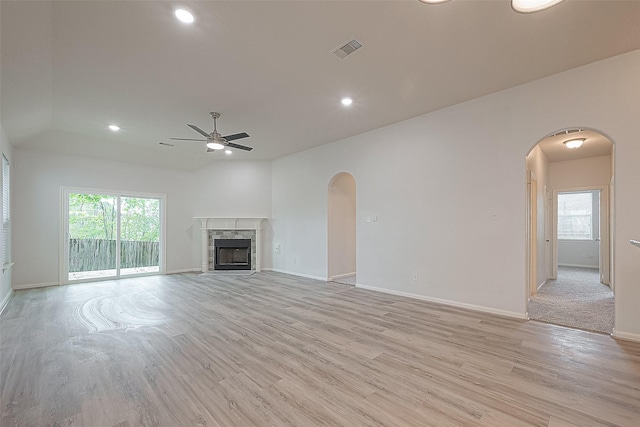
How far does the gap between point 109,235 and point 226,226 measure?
2725 mm

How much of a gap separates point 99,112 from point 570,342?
23.6 ft

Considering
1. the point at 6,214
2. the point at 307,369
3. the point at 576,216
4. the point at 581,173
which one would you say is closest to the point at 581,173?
the point at 581,173

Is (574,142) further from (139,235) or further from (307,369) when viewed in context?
(139,235)

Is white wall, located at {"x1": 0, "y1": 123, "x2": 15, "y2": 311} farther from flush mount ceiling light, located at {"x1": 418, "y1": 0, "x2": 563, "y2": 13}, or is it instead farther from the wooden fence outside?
flush mount ceiling light, located at {"x1": 418, "y1": 0, "x2": 563, "y2": 13}

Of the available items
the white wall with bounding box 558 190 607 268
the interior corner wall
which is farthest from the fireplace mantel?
the white wall with bounding box 558 190 607 268

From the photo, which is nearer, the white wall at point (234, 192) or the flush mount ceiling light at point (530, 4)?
the flush mount ceiling light at point (530, 4)

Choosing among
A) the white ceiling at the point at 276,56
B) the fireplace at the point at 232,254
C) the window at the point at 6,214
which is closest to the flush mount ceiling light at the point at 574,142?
the white ceiling at the point at 276,56

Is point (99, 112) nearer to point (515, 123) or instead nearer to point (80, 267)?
point (80, 267)

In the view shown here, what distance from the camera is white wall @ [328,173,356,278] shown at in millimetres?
6660

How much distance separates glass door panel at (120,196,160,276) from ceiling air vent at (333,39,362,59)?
6.68 metres

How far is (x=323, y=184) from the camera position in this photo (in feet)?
21.8

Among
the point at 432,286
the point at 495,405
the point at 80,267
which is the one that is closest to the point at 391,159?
the point at 432,286

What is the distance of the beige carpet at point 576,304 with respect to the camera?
3.64 meters

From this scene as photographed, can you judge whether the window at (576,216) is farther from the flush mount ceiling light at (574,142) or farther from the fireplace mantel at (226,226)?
the fireplace mantel at (226,226)
